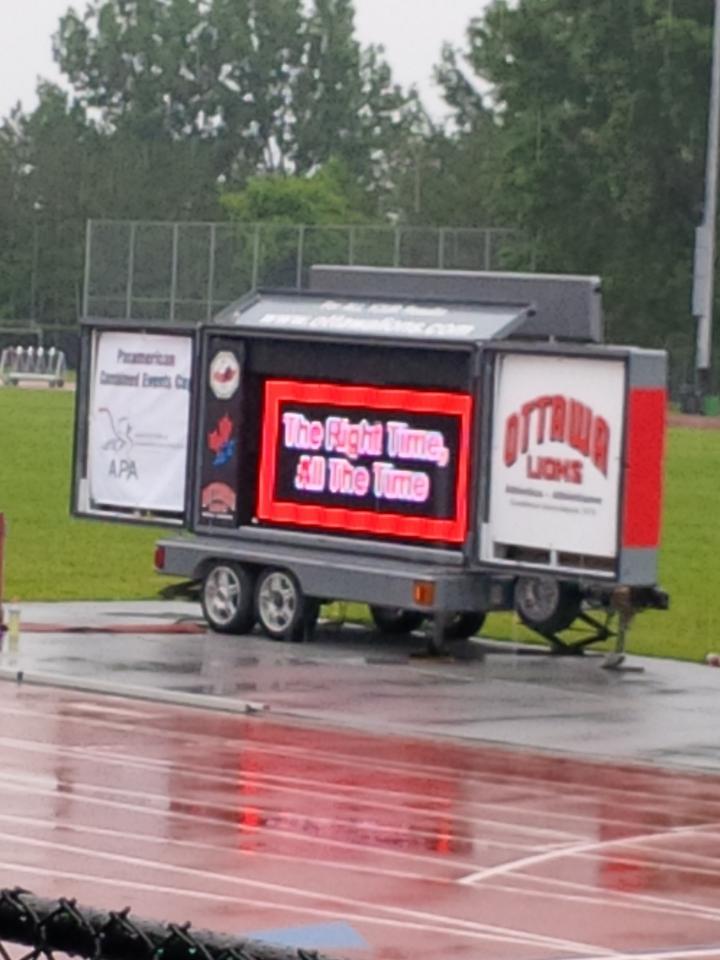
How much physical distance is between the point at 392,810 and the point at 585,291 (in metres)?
10.6

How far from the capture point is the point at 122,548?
124ft

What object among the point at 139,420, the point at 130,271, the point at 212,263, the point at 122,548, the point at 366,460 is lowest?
the point at 122,548

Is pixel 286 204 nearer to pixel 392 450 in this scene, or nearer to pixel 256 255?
pixel 256 255

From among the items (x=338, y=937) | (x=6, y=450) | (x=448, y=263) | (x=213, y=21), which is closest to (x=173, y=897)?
(x=338, y=937)

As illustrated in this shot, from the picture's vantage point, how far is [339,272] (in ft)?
88.8

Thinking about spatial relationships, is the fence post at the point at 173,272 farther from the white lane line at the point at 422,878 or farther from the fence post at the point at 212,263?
the white lane line at the point at 422,878

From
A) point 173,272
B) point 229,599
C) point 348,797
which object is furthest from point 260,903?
point 173,272

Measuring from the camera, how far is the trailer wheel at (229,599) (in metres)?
25.8

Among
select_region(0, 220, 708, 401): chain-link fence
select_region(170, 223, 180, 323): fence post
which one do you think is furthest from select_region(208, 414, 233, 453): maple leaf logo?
select_region(170, 223, 180, 323): fence post

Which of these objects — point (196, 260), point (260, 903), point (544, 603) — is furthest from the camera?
point (196, 260)

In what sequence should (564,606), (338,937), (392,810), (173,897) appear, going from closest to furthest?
(338,937) < (173,897) < (392,810) < (564,606)

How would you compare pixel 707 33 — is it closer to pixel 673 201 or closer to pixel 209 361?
pixel 673 201

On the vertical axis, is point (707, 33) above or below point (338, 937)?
above

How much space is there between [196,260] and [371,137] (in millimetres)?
86700
